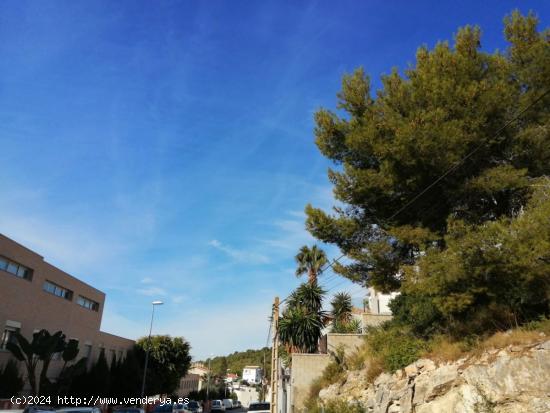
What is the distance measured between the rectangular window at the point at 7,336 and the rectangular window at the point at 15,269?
298cm

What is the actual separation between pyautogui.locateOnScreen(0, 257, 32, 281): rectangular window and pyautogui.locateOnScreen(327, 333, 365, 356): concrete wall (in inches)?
755

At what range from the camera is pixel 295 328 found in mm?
36969

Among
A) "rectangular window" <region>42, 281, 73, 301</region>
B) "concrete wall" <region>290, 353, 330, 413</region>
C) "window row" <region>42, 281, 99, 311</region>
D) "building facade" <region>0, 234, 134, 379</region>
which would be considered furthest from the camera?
"window row" <region>42, 281, 99, 311</region>

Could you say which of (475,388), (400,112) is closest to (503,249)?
(475,388)

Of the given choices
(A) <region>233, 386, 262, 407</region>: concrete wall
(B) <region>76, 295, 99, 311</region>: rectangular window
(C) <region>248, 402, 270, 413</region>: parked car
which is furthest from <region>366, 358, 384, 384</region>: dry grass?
(A) <region>233, 386, 262, 407</region>: concrete wall

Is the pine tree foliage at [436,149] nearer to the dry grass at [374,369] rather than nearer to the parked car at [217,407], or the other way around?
the dry grass at [374,369]

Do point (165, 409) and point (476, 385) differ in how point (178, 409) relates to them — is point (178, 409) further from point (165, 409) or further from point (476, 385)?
point (476, 385)

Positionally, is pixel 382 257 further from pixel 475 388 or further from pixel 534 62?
pixel 534 62

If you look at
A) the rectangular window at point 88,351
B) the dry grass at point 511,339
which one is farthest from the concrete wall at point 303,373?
the rectangular window at point 88,351

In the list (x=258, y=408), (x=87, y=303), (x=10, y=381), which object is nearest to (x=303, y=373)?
(x=258, y=408)

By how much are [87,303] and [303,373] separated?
19.6m

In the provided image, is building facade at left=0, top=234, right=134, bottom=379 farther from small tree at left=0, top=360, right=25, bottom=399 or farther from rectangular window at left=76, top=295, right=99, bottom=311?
small tree at left=0, top=360, right=25, bottom=399

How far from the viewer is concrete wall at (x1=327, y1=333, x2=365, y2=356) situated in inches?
1168

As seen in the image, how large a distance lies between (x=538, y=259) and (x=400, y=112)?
24.4 ft
